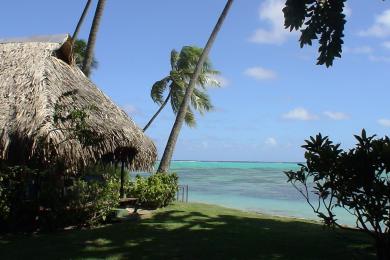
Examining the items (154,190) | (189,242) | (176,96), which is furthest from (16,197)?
(176,96)

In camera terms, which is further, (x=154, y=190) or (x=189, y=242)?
(x=154, y=190)

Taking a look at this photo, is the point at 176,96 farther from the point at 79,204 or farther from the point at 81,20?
the point at 79,204

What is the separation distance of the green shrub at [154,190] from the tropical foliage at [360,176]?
8420mm

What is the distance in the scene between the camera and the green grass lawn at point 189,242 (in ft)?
26.1

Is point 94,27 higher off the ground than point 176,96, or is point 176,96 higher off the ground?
point 94,27

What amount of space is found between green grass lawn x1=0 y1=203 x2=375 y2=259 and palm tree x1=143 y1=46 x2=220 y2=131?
1491cm

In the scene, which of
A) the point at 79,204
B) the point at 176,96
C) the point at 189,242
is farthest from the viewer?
the point at 176,96

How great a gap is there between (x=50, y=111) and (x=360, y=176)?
6.38 meters

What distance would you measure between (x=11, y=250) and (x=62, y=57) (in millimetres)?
6416

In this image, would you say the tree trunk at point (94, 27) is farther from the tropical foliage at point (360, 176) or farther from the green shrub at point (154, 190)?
the tropical foliage at point (360, 176)

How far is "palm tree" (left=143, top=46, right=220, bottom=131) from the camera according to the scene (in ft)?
85.9

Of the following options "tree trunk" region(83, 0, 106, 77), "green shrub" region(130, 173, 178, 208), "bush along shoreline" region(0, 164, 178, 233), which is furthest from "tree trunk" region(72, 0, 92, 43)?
"bush along shoreline" region(0, 164, 178, 233)

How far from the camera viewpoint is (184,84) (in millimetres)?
26234

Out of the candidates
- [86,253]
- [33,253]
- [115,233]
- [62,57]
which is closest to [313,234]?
[115,233]
